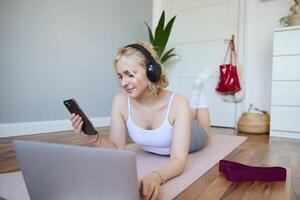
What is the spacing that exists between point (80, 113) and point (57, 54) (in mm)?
1700

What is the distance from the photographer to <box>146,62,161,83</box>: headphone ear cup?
0.90 meters

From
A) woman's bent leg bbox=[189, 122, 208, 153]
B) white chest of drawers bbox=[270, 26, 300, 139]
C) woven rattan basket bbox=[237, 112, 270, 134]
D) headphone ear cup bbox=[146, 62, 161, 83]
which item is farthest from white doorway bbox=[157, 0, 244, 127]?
headphone ear cup bbox=[146, 62, 161, 83]

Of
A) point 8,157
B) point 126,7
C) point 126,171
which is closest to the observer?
point 126,171

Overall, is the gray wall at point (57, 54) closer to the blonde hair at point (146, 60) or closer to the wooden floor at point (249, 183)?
the wooden floor at point (249, 183)

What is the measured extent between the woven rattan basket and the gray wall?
1471mm

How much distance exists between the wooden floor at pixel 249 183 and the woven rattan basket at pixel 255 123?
522 mm

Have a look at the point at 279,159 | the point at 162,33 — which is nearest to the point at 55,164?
the point at 279,159

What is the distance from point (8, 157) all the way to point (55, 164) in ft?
3.43

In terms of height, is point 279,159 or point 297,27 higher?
point 297,27

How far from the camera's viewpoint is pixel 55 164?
57 cm

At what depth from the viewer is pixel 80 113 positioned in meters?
0.85

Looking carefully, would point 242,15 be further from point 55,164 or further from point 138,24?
point 55,164

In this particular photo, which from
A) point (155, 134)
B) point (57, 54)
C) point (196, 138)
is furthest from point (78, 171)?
point (57, 54)

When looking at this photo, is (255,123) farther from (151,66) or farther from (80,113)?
(80,113)
